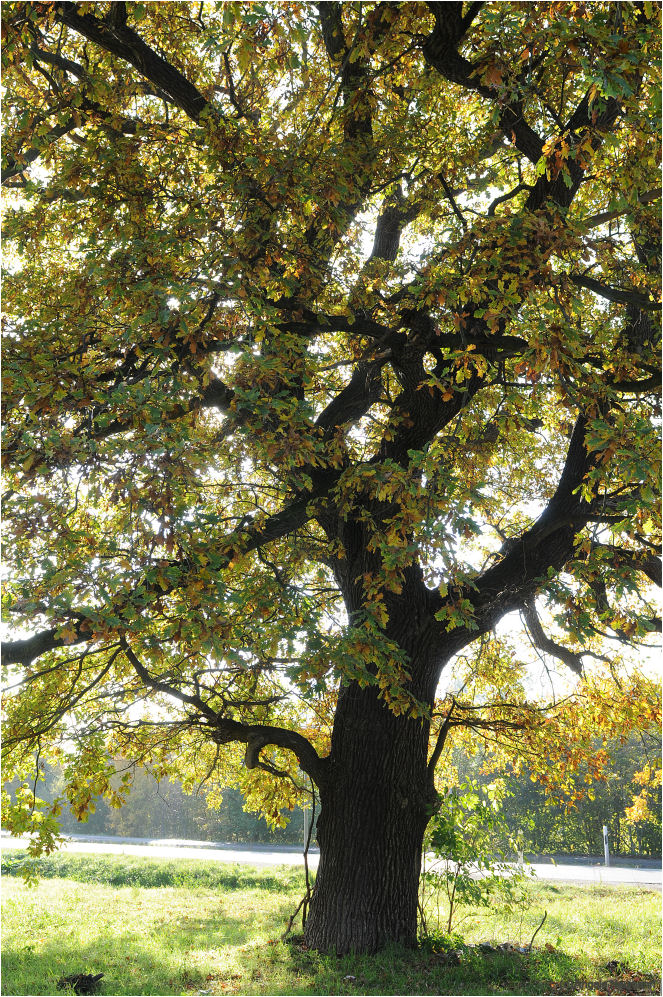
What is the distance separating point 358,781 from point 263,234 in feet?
17.1

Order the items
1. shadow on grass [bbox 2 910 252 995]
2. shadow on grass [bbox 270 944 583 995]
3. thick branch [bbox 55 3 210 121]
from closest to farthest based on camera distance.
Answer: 1. thick branch [bbox 55 3 210 121]
2. shadow on grass [bbox 270 944 583 995]
3. shadow on grass [bbox 2 910 252 995]

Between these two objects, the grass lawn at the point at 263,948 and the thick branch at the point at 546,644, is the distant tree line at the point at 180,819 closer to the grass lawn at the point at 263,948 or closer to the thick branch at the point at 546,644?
the grass lawn at the point at 263,948

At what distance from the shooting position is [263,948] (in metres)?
7.35

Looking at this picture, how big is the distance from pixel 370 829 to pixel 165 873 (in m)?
8.81

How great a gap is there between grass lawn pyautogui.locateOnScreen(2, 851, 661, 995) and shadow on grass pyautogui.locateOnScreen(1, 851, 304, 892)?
415 millimetres

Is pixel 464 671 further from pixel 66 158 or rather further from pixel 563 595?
pixel 66 158

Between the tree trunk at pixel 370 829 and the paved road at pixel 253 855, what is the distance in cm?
752

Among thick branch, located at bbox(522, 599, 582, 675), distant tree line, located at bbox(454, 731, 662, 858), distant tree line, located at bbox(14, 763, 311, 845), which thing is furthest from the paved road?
thick branch, located at bbox(522, 599, 582, 675)

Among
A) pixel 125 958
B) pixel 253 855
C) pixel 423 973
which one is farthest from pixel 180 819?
pixel 423 973

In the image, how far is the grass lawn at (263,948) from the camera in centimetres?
621

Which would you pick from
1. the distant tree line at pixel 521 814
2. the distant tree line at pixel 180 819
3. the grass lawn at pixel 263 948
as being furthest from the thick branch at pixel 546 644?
the distant tree line at pixel 180 819

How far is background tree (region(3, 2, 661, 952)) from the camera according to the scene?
500cm

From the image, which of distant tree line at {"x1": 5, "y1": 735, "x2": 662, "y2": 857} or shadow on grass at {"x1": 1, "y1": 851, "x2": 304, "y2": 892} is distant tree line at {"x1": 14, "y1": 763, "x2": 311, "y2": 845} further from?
shadow on grass at {"x1": 1, "y1": 851, "x2": 304, "y2": 892}

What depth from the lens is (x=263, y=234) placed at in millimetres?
5438
